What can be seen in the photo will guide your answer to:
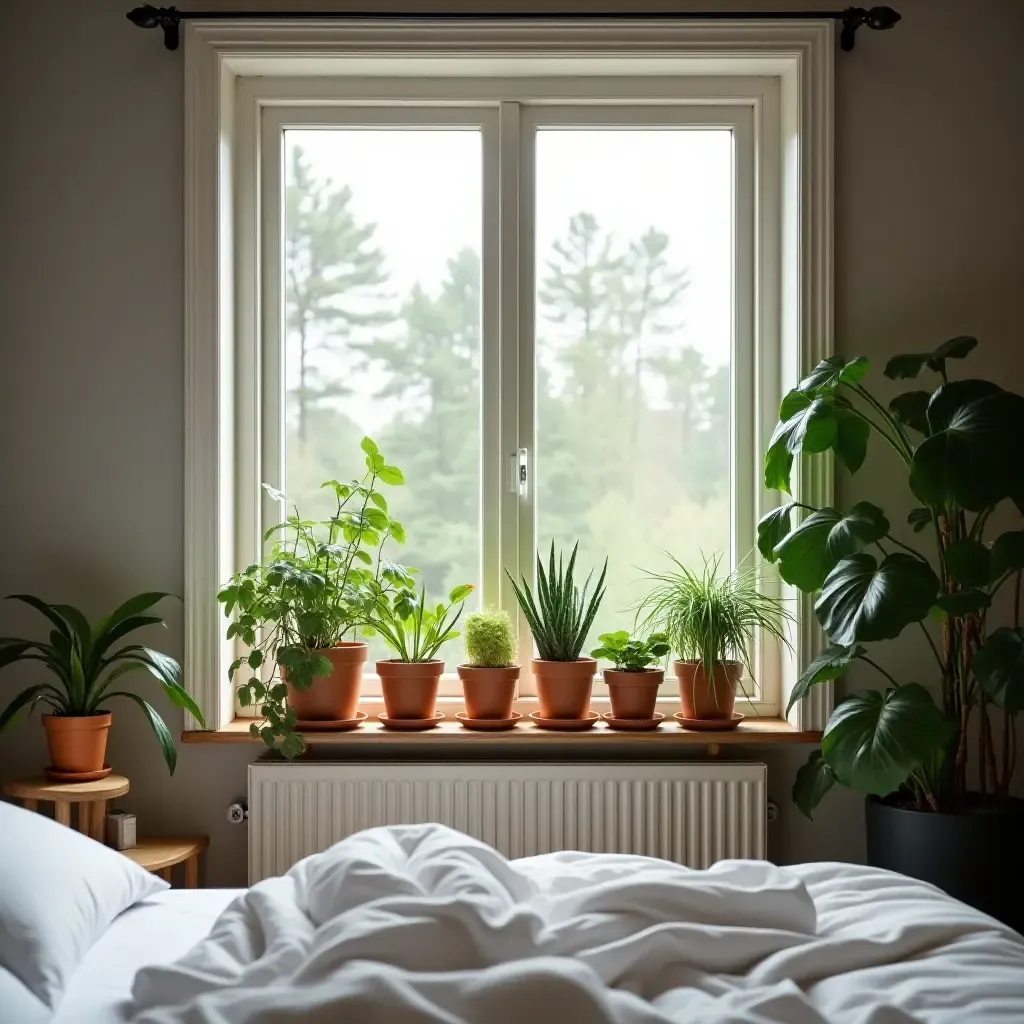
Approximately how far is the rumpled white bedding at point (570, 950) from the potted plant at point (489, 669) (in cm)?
106

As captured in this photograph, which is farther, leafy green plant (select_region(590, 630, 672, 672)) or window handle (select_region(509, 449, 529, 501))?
window handle (select_region(509, 449, 529, 501))

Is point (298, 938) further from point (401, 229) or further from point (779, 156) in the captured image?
point (779, 156)

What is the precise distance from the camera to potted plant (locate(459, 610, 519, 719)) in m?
3.02

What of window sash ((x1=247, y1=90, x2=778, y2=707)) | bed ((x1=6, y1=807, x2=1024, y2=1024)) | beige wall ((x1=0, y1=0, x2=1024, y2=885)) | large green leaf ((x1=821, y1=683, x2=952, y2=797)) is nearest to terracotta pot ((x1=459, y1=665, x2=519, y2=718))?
window sash ((x1=247, y1=90, x2=778, y2=707))

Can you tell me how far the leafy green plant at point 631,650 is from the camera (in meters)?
3.04

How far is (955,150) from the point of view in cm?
313

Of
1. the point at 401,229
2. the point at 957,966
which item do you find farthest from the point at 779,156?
the point at 957,966

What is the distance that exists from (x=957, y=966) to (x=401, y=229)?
246 cm

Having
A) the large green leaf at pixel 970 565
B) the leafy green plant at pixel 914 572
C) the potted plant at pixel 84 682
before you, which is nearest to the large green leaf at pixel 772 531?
the leafy green plant at pixel 914 572

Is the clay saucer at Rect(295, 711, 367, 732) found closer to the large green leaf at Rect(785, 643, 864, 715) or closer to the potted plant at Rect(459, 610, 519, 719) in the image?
the potted plant at Rect(459, 610, 519, 719)

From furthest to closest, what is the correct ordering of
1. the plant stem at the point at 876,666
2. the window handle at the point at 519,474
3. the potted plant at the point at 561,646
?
the window handle at the point at 519,474, the potted plant at the point at 561,646, the plant stem at the point at 876,666

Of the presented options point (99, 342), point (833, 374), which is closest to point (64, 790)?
point (99, 342)

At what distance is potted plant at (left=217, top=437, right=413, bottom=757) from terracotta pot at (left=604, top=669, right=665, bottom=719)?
0.62 m

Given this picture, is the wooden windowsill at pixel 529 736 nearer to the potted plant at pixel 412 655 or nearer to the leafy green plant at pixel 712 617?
the potted plant at pixel 412 655
